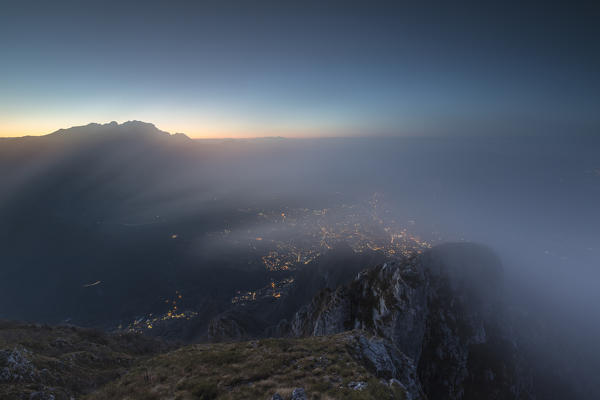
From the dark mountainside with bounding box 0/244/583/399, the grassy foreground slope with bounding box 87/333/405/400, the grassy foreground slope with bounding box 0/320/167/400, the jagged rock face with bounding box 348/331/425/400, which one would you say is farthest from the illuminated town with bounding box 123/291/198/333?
the jagged rock face with bounding box 348/331/425/400

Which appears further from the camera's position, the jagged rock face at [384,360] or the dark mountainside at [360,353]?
the jagged rock face at [384,360]

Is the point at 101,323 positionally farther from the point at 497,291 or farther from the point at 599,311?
the point at 599,311

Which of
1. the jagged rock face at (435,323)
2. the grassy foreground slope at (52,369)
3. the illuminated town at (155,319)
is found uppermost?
the grassy foreground slope at (52,369)

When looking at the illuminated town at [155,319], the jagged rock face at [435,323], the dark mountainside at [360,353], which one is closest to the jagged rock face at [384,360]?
the dark mountainside at [360,353]

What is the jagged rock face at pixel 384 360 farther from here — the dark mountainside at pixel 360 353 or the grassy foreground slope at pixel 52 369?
the grassy foreground slope at pixel 52 369

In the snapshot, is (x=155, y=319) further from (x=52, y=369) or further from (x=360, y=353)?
(x=360, y=353)

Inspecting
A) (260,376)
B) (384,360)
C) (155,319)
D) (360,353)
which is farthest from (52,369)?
(155,319)
